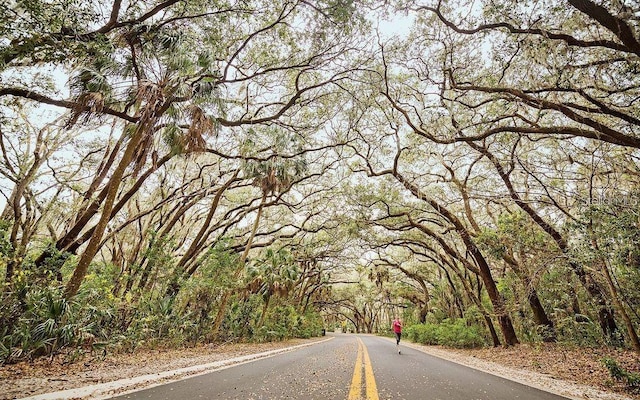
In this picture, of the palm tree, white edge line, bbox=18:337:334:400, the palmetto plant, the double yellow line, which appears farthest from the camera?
the palmetto plant

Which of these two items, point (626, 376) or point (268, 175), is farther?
point (268, 175)

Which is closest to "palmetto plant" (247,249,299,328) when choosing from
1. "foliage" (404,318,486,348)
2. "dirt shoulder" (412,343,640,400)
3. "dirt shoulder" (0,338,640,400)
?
"dirt shoulder" (0,338,640,400)

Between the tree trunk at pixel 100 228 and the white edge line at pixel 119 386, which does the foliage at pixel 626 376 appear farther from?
the tree trunk at pixel 100 228

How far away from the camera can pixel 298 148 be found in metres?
13.4

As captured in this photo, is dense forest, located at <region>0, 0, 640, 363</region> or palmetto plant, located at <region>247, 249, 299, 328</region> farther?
palmetto plant, located at <region>247, 249, 299, 328</region>

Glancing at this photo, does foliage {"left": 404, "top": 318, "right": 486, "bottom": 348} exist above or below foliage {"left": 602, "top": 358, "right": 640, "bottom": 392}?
below

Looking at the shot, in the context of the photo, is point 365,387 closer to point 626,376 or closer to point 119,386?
point 119,386

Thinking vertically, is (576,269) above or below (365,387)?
above

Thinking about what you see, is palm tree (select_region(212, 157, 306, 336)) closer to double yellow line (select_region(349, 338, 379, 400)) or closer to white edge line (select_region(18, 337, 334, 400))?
white edge line (select_region(18, 337, 334, 400))

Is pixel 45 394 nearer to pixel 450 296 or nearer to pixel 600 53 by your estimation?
pixel 600 53

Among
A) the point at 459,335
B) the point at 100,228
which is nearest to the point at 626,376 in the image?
the point at 100,228

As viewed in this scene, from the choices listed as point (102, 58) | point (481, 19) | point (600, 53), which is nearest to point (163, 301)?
point (102, 58)

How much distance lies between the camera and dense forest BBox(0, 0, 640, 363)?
6.34 metres

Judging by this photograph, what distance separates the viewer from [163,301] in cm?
1112
